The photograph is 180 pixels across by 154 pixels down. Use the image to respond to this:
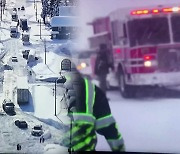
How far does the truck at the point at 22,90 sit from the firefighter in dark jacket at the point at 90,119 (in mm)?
918

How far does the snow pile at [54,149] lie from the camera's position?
333cm

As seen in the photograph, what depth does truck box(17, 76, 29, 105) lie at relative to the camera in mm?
3871

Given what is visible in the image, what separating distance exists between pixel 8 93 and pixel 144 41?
1634 mm

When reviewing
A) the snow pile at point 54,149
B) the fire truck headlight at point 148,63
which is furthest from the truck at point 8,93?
the fire truck headlight at point 148,63

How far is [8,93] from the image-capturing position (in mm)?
4051

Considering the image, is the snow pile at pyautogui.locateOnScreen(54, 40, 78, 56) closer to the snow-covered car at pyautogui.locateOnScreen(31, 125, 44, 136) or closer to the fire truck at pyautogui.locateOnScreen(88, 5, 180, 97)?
the fire truck at pyautogui.locateOnScreen(88, 5, 180, 97)

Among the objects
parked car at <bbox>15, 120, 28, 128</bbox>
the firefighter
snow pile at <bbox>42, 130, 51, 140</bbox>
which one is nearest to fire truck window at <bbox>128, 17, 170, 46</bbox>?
the firefighter

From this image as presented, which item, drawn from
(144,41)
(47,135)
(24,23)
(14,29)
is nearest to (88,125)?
(144,41)

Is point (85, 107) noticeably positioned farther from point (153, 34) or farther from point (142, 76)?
point (153, 34)

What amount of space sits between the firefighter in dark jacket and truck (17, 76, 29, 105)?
918 mm

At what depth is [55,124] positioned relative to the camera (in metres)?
3.75

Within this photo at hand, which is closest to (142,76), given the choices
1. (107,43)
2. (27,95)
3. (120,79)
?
(120,79)

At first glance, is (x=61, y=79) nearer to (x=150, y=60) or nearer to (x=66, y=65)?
(x=66, y=65)

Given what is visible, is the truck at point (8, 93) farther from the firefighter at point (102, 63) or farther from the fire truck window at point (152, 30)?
the fire truck window at point (152, 30)
